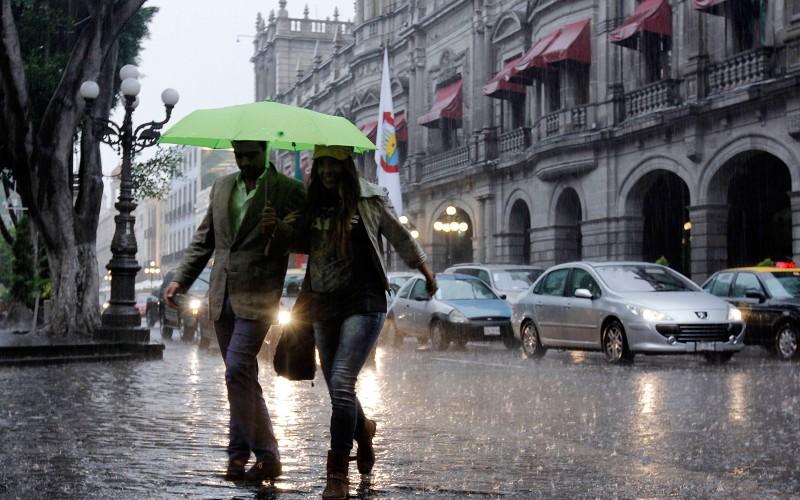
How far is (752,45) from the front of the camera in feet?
90.0

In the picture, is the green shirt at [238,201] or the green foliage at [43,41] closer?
the green shirt at [238,201]

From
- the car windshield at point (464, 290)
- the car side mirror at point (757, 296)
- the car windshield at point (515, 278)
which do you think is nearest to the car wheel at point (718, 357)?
the car side mirror at point (757, 296)

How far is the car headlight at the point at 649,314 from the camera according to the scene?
53.0ft

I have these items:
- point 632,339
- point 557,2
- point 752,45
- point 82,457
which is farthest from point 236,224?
point 557,2

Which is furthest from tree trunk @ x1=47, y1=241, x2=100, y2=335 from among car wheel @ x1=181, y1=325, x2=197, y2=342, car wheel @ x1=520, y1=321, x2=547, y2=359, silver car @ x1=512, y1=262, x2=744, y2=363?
car wheel @ x1=520, y1=321, x2=547, y2=359

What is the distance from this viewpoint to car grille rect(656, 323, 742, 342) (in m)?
16.1

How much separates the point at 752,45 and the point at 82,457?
23.3 meters

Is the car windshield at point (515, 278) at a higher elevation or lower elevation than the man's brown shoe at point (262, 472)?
higher

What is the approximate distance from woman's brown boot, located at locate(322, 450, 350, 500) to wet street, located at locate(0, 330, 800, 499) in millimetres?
151

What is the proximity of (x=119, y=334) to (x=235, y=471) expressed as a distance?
13.4 m

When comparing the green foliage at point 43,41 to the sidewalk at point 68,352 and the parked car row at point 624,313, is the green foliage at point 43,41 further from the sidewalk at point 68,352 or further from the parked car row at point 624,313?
the parked car row at point 624,313

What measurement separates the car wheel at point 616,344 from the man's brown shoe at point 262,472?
1081 cm

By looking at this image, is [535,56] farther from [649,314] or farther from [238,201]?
[238,201]

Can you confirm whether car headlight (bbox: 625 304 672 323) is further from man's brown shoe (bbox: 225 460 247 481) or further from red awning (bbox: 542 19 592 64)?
red awning (bbox: 542 19 592 64)
